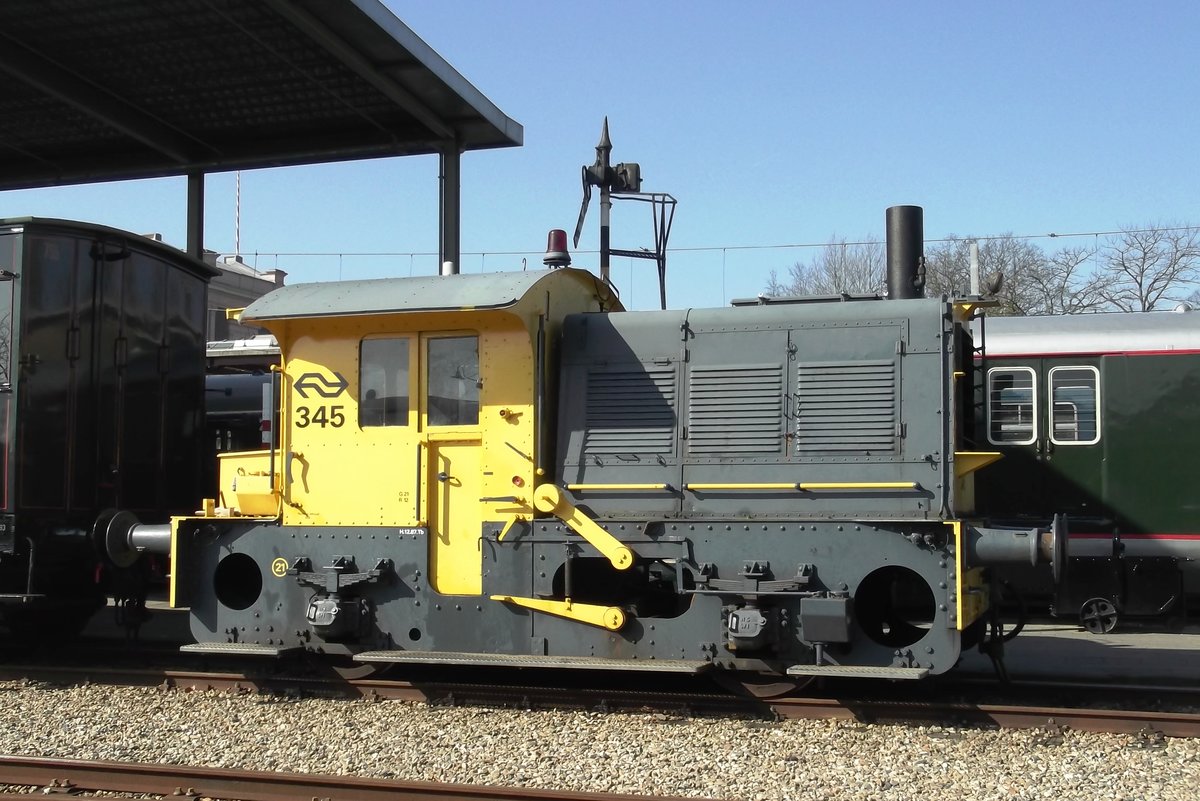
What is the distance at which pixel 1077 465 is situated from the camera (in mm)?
11227

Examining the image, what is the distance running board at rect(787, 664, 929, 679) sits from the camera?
23.8ft

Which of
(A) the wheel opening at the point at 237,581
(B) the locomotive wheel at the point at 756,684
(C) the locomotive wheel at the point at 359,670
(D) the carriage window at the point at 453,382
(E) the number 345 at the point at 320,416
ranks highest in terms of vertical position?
(D) the carriage window at the point at 453,382

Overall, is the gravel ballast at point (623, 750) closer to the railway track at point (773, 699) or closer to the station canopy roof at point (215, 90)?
the railway track at point (773, 699)

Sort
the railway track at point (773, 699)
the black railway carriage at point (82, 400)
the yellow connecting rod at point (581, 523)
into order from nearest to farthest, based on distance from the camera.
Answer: the railway track at point (773, 699), the yellow connecting rod at point (581, 523), the black railway carriage at point (82, 400)

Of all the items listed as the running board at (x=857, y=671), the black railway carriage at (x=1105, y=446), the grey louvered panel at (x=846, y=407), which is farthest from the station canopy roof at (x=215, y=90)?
the running board at (x=857, y=671)

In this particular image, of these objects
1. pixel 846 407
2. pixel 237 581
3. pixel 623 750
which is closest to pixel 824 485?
pixel 846 407

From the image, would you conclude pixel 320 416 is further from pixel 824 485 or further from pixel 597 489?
pixel 824 485

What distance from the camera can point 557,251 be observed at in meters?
8.93

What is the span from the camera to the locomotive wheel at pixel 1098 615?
10.2m

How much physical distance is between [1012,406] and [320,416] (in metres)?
7.40

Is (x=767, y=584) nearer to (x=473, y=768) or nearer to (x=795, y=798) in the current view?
(x=795, y=798)

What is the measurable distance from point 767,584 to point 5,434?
6.84 metres

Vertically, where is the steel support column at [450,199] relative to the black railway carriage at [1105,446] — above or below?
above

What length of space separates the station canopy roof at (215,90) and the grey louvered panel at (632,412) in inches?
303
